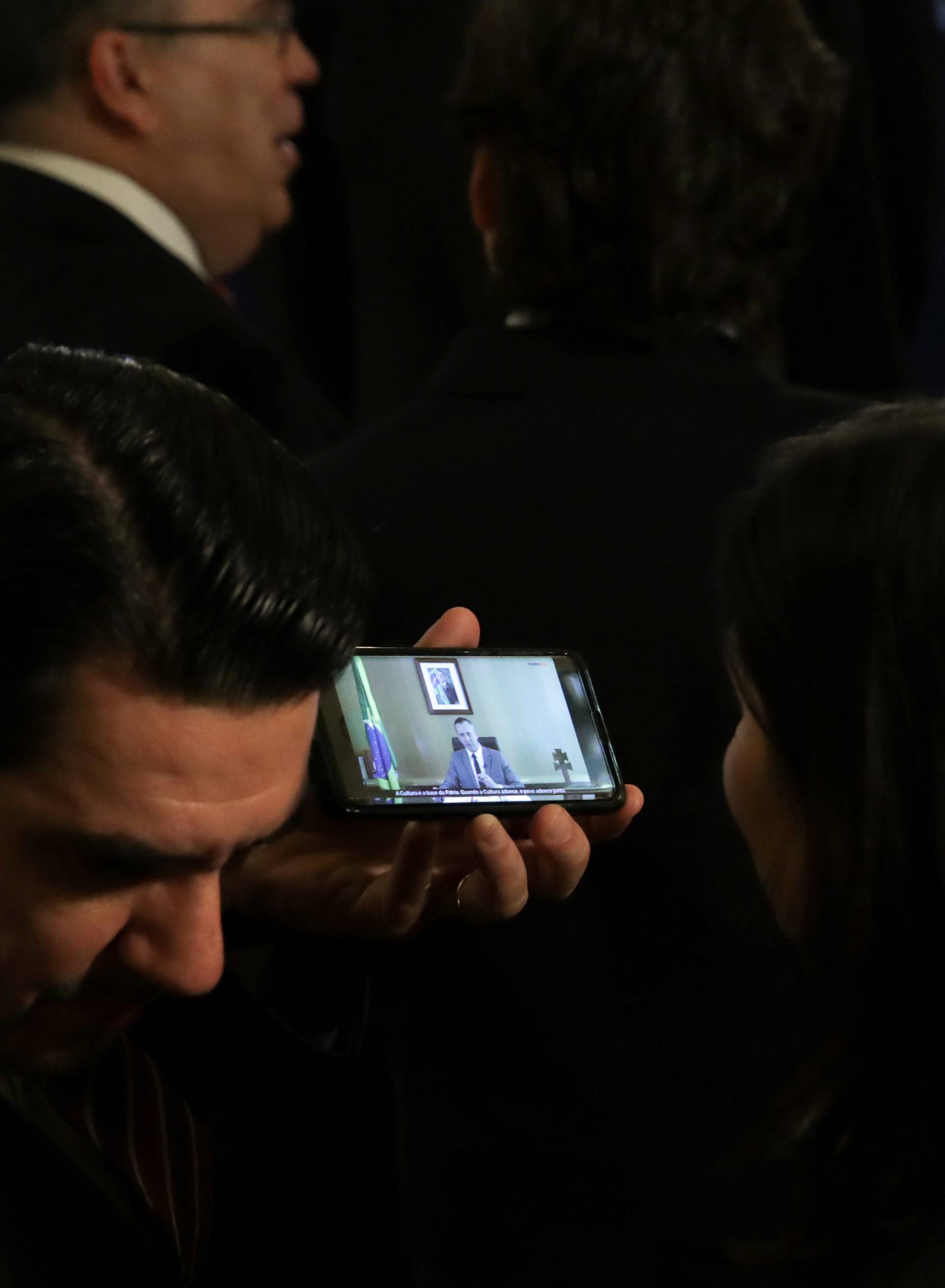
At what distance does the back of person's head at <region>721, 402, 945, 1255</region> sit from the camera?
0.94 meters

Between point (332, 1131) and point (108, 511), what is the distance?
0.52 meters

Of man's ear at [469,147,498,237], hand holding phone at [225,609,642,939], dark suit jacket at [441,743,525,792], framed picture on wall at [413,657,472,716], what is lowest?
hand holding phone at [225,609,642,939]

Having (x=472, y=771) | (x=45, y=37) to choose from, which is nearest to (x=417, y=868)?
(x=472, y=771)

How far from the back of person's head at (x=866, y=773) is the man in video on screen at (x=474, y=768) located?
0.59 ft

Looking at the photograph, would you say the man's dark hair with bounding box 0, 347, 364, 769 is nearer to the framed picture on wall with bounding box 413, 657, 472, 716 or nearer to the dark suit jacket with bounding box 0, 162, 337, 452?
the framed picture on wall with bounding box 413, 657, 472, 716

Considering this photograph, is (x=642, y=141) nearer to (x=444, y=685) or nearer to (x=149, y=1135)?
(x=444, y=685)

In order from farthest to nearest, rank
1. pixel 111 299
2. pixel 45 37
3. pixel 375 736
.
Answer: pixel 45 37
pixel 111 299
pixel 375 736

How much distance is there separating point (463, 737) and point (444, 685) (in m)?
0.04

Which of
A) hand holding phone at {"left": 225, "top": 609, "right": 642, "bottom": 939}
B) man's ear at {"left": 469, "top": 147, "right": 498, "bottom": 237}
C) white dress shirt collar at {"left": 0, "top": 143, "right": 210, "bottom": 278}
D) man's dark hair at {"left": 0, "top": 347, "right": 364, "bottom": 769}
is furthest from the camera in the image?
white dress shirt collar at {"left": 0, "top": 143, "right": 210, "bottom": 278}

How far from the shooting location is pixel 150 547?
0.96 m

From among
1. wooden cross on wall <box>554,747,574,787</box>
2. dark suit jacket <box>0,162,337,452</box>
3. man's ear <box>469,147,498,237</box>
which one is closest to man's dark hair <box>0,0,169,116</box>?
dark suit jacket <box>0,162,337,452</box>

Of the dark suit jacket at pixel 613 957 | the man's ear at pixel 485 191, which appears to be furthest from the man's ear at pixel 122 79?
the dark suit jacket at pixel 613 957

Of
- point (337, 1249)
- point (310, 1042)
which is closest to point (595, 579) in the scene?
point (310, 1042)

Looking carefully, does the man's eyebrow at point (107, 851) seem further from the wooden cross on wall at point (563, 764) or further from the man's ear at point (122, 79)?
the man's ear at point (122, 79)
